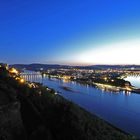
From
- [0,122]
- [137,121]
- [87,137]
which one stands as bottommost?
[137,121]

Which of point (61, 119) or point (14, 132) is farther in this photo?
point (61, 119)

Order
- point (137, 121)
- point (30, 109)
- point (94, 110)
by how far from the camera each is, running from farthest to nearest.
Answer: point (94, 110), point (137, 121), point (30, 109)

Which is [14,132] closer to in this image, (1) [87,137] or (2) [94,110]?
(1) [87,137]

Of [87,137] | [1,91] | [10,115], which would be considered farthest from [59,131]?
[1,91]

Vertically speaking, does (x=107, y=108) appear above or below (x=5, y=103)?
below

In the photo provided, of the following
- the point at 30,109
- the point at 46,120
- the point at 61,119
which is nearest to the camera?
the point at 61,119

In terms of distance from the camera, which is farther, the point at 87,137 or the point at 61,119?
the point at 61,119

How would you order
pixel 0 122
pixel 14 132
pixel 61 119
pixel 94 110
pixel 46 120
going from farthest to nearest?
pixel 94 110 → pixel 46 120 → pixel 61 119 → pixel 14 132 → pixel 0 122

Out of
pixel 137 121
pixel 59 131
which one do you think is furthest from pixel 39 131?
pixel 137 121

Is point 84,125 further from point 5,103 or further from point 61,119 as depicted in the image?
point 5,103
